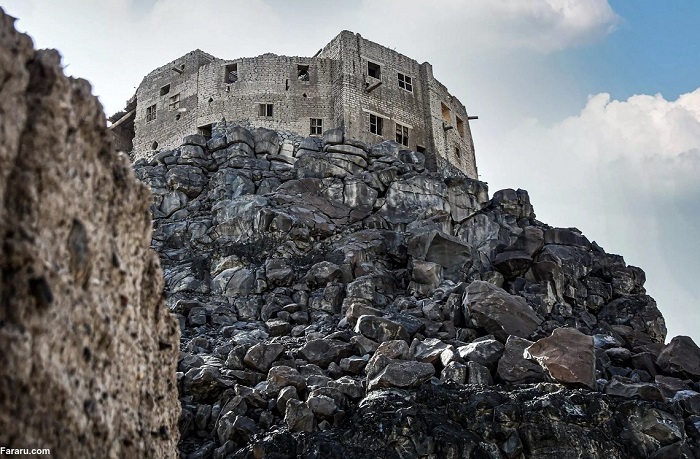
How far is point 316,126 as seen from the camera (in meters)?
36.2

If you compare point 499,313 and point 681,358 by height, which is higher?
point 499,313

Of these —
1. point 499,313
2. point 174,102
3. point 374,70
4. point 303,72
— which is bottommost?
point 499,313

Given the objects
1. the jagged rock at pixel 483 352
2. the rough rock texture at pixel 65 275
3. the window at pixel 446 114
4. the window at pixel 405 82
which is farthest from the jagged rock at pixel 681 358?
the window at pixel 446 114

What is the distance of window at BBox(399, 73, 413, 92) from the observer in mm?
38906

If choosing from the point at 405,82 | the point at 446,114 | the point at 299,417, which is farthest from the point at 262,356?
the point at 446,114

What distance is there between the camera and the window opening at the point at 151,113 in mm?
38778

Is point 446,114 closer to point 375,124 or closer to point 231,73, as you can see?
point 375,124

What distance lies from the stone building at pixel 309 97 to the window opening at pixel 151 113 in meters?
0.07

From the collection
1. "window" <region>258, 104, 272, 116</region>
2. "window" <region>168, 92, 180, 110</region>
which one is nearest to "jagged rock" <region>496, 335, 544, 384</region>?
"window" <region>258, 104, 272, 116</region>

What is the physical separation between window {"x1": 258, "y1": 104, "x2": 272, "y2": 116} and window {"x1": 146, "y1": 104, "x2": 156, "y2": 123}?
696 cm

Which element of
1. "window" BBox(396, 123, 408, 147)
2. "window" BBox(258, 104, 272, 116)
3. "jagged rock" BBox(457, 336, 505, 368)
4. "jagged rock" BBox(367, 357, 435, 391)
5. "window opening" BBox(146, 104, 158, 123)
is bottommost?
"jagged rock" BBox(367, 357, 435, 391)

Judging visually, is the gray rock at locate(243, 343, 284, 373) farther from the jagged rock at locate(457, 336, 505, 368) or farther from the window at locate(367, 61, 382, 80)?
the window at locate(367, 61, 382, 80)

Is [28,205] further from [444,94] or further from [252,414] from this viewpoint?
[444,94]

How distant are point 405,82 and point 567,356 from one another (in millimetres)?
25490
